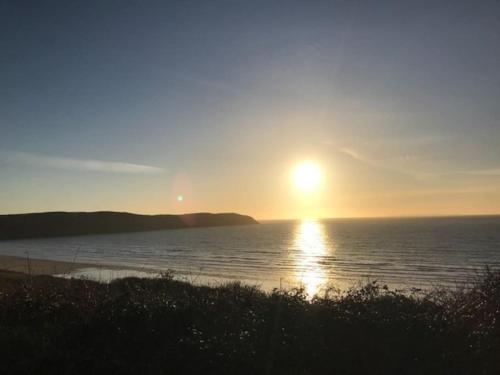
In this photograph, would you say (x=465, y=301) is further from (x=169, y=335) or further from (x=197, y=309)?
(x=169, y=335)

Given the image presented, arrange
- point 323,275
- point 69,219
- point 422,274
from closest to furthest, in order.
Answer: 1. point 422,274
2. point 323,275
3. point 69,219

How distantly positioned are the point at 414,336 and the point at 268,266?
42485 mm

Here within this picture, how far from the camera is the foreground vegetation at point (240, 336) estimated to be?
22.9 ft

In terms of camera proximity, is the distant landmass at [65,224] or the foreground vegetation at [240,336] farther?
the distant landmass at [65,224]

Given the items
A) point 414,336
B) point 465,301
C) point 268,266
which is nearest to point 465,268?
point 268,266

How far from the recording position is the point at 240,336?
26.4 feet

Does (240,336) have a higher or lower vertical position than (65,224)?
higher

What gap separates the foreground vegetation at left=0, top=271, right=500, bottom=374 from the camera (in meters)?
6.98

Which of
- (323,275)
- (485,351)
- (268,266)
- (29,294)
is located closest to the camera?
(485,351)

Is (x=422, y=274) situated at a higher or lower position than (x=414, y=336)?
lower

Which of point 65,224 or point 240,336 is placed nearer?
point 240,336

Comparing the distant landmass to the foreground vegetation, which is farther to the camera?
the distant landmass

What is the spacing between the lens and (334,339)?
330 inches

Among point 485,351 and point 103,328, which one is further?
point 103,328
